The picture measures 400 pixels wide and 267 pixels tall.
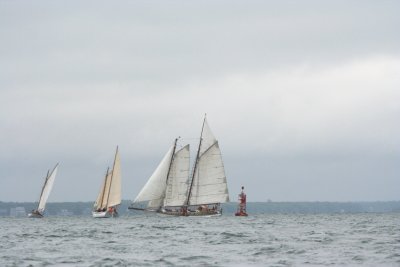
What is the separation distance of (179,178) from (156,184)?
431 cm

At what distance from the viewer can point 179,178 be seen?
12569cm

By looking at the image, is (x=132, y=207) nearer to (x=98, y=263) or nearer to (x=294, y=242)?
(x=294, y=242)

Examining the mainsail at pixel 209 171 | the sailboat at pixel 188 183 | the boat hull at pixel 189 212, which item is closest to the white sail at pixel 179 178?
the sailboat at pixel 188 183

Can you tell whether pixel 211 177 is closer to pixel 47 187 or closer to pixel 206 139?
pixel 206 139

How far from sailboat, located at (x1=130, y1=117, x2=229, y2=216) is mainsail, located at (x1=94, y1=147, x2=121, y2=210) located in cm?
900

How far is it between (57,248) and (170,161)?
71.6m

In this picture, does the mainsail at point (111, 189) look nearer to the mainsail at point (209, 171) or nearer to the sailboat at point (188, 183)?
the sailboat at point (188, 183)

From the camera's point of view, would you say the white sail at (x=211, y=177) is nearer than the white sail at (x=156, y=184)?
Yes

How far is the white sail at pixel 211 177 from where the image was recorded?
4761 inches

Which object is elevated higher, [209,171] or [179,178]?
[209,171]

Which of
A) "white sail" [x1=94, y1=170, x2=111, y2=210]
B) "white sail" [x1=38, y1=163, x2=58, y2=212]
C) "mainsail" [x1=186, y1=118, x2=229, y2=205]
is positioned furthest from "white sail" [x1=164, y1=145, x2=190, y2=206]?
"white sail" [x1=38, y1=163, x2=58, y2=212]

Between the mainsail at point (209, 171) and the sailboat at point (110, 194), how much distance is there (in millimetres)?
18309

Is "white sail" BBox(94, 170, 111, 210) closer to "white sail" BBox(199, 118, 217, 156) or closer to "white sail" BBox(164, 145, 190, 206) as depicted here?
"white sail" BBox(164, 145, 190, 206)

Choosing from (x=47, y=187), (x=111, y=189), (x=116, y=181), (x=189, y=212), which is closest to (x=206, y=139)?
(x=189, y=212)
